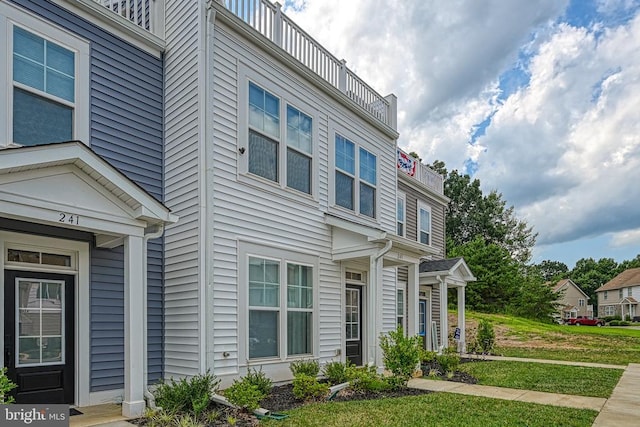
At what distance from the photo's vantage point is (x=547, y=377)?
383 inches

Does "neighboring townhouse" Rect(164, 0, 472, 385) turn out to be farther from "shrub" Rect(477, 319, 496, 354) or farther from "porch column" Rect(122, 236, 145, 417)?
"shrub" Rect(477, 319, 496, 354)

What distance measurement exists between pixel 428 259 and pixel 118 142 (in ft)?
38.1

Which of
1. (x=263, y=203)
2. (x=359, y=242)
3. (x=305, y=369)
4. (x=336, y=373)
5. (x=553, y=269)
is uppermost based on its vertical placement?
(x=263, y=203)

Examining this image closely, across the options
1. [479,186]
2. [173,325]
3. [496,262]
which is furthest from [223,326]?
[479,186]

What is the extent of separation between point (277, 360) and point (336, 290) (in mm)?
2175

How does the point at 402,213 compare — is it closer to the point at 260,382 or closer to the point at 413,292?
the point at 413,292

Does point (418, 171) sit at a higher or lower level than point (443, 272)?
higher

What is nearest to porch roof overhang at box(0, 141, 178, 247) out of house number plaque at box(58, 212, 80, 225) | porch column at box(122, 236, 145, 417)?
house number plaque at box(58, 212, 80, 225)

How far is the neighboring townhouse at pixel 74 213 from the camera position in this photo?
536cm

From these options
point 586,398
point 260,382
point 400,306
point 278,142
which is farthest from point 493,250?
point 260,382

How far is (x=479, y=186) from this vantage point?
43.4 meters

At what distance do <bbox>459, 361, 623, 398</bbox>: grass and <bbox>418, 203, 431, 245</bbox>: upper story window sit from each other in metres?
4.70

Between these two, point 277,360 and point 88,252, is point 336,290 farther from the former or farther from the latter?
point 88,252

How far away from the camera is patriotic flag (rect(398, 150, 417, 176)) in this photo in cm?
1433
